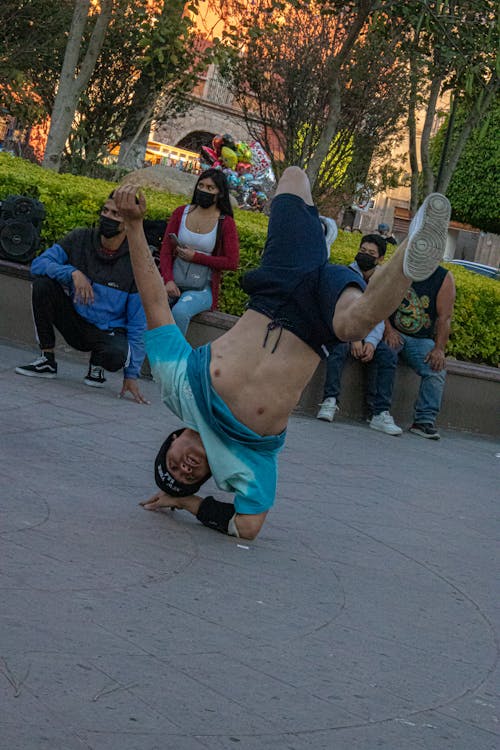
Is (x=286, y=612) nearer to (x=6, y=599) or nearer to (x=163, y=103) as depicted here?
(x=6, y=599)

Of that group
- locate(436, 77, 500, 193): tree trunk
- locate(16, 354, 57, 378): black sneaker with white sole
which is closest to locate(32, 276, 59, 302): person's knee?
locate(16, 354, 57, 378): black sneaker with white sole

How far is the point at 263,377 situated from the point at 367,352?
4885 millimetres

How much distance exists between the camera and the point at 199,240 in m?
9.93

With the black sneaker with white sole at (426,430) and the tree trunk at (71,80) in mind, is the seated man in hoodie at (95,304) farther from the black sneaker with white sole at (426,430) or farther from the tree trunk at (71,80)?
the tree trunk at (71,80)

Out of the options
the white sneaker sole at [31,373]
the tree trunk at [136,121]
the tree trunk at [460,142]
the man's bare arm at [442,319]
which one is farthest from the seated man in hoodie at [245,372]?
the tree trunk at [136,121]

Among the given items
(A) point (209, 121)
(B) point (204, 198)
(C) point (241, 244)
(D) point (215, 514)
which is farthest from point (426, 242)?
(A) point (209, 121)

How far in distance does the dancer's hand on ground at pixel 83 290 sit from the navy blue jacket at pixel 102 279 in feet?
0.35

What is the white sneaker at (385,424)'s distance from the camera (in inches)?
409

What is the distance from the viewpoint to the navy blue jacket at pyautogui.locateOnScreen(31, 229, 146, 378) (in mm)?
8836

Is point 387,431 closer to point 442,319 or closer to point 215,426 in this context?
point 442,319

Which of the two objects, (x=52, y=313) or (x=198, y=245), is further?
(x=198, y=245)

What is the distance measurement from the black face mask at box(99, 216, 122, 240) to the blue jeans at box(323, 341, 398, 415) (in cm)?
239

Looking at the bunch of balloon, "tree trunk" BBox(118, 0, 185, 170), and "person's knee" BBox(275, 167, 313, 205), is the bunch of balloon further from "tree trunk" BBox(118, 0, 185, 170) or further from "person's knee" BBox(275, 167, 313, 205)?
"person's knee" BBox(275, 167, 313, 205)

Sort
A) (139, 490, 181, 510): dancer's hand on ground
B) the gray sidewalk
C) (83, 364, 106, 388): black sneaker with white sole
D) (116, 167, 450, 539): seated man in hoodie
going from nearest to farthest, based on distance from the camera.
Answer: the gray sidewalk < (116, 167, 450, 539): seated man in hoodie < (139, 490, 181, 510): dancer's hand on ground < (83, 364, 106, 388): black sneaker with white sole
